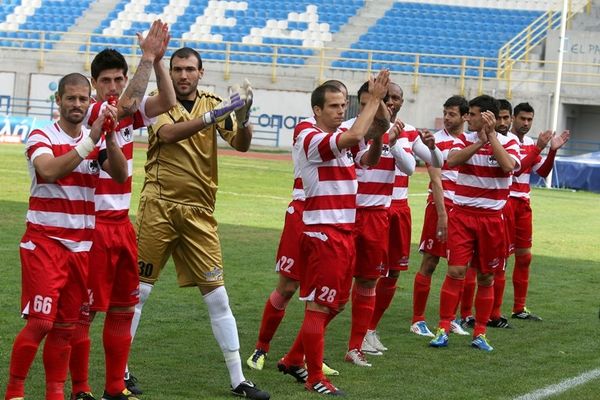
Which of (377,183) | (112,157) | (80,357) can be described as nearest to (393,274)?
(377,183)

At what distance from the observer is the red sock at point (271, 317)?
8.66 m

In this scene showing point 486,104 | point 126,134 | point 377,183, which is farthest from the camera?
point 486,104

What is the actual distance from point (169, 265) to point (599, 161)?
67.6ft

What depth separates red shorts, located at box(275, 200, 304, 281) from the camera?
8.62 meters

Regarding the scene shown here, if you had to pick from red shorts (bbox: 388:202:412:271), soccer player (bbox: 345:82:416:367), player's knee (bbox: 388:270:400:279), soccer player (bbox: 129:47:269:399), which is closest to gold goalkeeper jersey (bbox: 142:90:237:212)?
soccer player (bbox: 129:47:269:399)

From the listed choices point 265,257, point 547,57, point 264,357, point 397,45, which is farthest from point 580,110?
point 264,357

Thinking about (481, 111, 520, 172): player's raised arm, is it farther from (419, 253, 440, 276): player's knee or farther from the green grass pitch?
the green grass pitch

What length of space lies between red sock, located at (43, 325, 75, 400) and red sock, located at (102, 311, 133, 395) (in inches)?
19.1

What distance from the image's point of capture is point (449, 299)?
393 inches

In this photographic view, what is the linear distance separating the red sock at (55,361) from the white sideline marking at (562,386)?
2989 mm

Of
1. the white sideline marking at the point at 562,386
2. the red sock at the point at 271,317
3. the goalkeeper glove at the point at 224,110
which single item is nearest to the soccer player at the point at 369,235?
the red sock at the point at 271,317

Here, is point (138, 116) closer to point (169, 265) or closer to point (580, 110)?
point (169, 265)

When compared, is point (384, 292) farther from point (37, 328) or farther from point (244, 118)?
point (37, 328)

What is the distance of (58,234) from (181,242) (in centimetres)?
135
